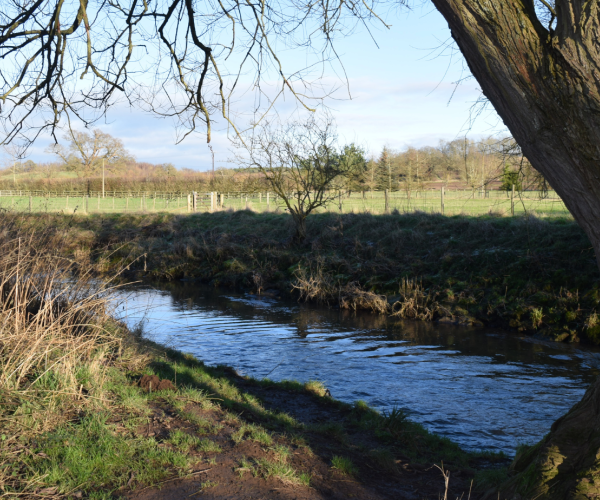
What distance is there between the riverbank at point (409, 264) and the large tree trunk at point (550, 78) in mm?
5796

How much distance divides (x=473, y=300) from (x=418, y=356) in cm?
457

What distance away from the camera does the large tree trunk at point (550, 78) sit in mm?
2840

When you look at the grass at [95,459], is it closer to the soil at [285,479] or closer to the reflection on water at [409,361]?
the soil at [285,479]

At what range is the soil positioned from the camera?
11.6 feet

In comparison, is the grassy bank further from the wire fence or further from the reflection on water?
the wire fence

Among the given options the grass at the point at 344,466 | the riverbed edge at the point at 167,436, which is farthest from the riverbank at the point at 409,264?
the grass at the point at 344,466

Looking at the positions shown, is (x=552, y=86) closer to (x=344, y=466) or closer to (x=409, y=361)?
(x=344, y=466)

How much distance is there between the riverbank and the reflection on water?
880mm

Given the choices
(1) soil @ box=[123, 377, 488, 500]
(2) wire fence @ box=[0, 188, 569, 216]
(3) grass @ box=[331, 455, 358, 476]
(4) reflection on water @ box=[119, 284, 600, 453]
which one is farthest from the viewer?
(2) wire fence @ box=[0, 188, 569, 216]

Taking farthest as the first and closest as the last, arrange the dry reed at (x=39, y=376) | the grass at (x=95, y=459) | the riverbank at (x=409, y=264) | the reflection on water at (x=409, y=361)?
the riverbank at (x=409, y=264)
the reflection on water at (x=409, y=361)
the dry reed at (x=39, y=376)
the grass at (x=95, y=459)

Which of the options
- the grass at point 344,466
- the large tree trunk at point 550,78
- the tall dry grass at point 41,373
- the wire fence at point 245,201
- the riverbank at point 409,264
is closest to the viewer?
the large tree trunk at point 550,78

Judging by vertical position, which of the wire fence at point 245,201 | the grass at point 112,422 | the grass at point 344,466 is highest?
the wire fence at point 245,201

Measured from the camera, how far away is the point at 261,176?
23.1 metres

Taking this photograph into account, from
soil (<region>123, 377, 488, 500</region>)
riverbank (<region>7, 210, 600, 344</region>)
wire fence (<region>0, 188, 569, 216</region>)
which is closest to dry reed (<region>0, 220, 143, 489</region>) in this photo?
soil (<region>123, 377, 488, 500</region>)
